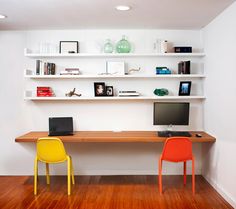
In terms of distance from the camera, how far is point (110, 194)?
3645mm

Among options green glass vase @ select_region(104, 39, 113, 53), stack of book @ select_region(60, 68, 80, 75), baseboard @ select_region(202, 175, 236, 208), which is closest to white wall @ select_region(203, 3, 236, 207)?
baseboard @ select_region(202, 175, 236, 208)

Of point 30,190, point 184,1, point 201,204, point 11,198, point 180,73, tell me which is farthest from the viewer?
point 180,73

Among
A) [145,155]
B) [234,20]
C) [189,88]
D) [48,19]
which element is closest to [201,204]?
[145,155]

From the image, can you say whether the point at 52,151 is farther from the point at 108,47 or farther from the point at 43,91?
the point at 108,47

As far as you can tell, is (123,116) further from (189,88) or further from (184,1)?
(184,1)

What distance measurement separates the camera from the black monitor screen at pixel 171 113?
13.5 ft

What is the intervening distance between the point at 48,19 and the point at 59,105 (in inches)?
55.0

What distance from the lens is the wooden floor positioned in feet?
10.8

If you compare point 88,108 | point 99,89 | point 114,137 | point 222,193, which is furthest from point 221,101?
point 88,108

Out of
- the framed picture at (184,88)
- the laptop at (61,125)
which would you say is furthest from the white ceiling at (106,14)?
the laptop at (61,125)

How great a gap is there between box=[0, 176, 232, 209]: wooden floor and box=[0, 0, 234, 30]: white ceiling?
241 centimetres

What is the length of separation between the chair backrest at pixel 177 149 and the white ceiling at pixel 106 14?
166cm

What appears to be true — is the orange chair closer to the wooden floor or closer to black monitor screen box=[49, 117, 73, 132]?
the wooden floor

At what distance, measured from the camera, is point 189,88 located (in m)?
4.28
